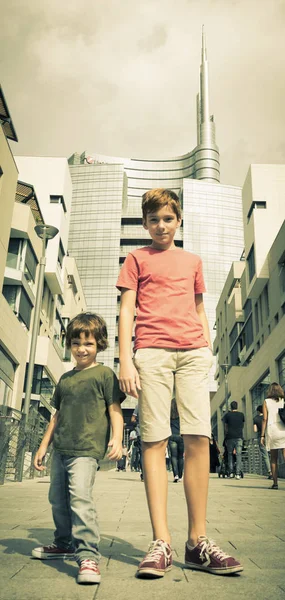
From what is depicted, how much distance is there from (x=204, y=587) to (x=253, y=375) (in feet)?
105

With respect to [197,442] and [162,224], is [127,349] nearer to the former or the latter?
[197,442]

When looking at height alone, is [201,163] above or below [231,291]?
above

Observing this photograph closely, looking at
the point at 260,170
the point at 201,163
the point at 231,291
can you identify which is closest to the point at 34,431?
the point at 260,170

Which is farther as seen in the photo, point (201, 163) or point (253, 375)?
point (201, 163)

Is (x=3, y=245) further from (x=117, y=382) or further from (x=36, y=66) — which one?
(x=117, y=382)

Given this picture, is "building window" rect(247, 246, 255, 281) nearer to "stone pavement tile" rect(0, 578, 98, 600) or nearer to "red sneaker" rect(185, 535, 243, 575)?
"red sneaker" rect(185, 535, 243, 575)

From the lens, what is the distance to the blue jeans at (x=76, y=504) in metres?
2.58

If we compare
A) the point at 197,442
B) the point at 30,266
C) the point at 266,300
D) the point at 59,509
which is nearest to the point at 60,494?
the point at 59,509

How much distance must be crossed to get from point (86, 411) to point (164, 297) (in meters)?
0.76

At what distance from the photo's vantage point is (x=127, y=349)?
9.22 ft

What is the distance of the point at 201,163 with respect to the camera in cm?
12419

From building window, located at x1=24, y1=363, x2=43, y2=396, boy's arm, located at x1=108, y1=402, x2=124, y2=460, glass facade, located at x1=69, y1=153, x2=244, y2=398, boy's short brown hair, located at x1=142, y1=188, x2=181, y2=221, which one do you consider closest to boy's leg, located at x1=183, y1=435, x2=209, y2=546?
boy's arm, located at x1=108, y1=402, x2=124, y2=460

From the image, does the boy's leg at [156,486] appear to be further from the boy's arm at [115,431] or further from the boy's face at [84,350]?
the boy's face at [84,350]

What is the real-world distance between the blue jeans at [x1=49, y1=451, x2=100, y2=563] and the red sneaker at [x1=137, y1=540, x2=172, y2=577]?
0.81ft
